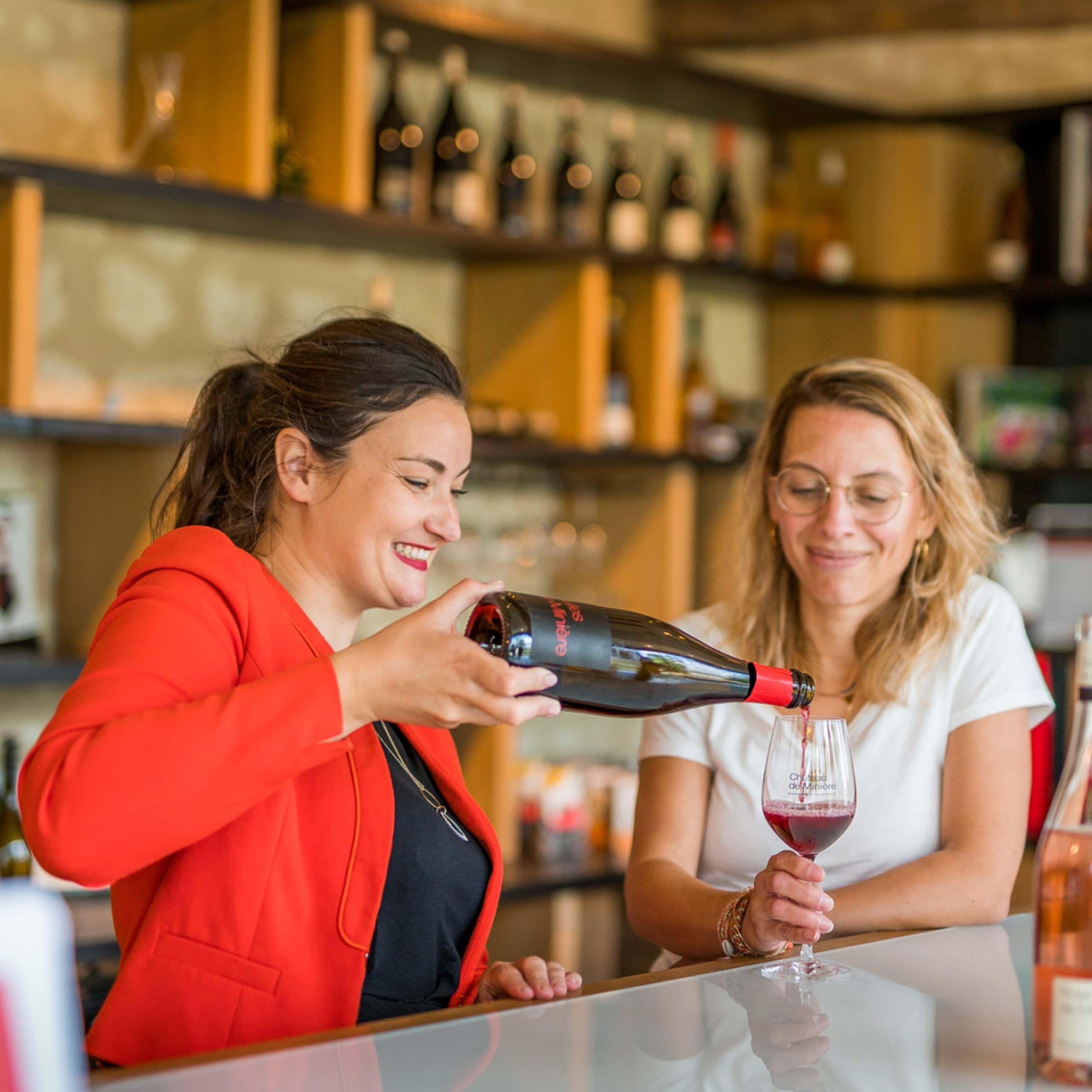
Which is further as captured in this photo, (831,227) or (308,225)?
(831,227)

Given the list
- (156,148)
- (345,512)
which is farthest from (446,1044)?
(156,148)

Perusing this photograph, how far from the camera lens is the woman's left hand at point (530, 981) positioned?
122 centimetres

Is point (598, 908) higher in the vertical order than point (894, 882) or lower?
lower

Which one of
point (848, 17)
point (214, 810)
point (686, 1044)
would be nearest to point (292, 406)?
point (214, 810)

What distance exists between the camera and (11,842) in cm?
232

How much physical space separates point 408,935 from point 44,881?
1.27 metres

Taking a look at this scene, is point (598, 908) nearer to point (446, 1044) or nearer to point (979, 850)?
point (979, 850)

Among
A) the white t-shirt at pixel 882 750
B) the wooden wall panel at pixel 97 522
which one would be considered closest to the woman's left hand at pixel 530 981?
the white t-shirt at pixel 882 750

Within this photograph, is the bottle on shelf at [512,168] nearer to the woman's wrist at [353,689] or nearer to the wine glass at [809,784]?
the wine glass at [809,784]

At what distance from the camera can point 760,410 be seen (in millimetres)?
3379

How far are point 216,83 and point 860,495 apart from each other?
153cm

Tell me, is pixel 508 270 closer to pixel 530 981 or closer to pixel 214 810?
pixel 530 981

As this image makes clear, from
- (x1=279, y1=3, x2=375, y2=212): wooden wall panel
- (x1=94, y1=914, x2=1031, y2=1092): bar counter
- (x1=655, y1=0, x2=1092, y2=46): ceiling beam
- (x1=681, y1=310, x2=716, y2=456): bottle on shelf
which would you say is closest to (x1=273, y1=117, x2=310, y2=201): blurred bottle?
(x1=279, y1=3, x2=375, y2=212): wooden wall panel

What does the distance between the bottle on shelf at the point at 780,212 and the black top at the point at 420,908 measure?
250cm
